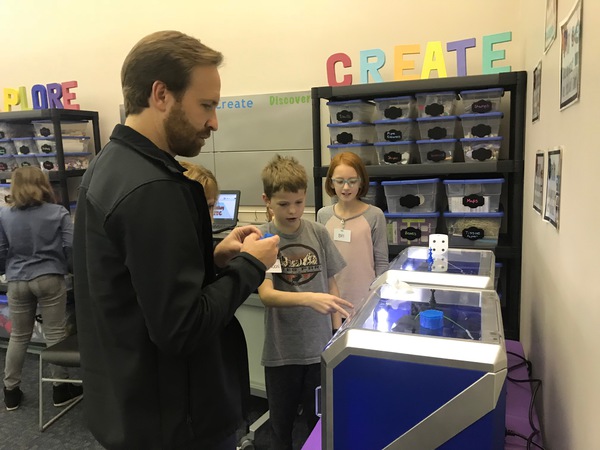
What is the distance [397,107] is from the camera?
8.09ft

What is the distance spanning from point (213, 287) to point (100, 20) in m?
3.52

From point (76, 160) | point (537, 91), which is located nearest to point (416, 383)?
point (537, 91)

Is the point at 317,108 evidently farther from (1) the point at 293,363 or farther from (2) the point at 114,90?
(2) the point at 114,90

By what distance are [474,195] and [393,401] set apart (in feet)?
5.66

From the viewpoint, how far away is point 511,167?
2.30 m

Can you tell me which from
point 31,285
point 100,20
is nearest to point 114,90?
point 100,20

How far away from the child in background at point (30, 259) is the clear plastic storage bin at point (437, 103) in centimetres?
211

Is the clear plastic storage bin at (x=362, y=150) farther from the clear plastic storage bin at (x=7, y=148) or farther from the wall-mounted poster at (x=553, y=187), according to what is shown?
the clear plastic storage bin at (x=7, y=148)

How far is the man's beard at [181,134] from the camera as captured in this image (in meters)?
0.92

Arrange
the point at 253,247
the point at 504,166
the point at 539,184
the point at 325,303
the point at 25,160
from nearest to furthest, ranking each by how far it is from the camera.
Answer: the point at 253,247 < the point at 325,303 < the point at 539,184 < the point at 504,166 < the point at 25,160

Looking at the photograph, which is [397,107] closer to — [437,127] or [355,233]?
[437,127]

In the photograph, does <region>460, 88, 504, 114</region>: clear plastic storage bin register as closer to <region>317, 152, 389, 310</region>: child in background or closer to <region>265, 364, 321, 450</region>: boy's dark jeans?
<region>317, 152, 389, 310</region>: child in background

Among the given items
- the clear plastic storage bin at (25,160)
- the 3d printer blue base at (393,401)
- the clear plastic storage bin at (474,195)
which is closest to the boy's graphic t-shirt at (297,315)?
the 3d printer blue base at (393,401)

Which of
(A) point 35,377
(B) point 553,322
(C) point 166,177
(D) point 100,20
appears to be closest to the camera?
(C) point 166,177
